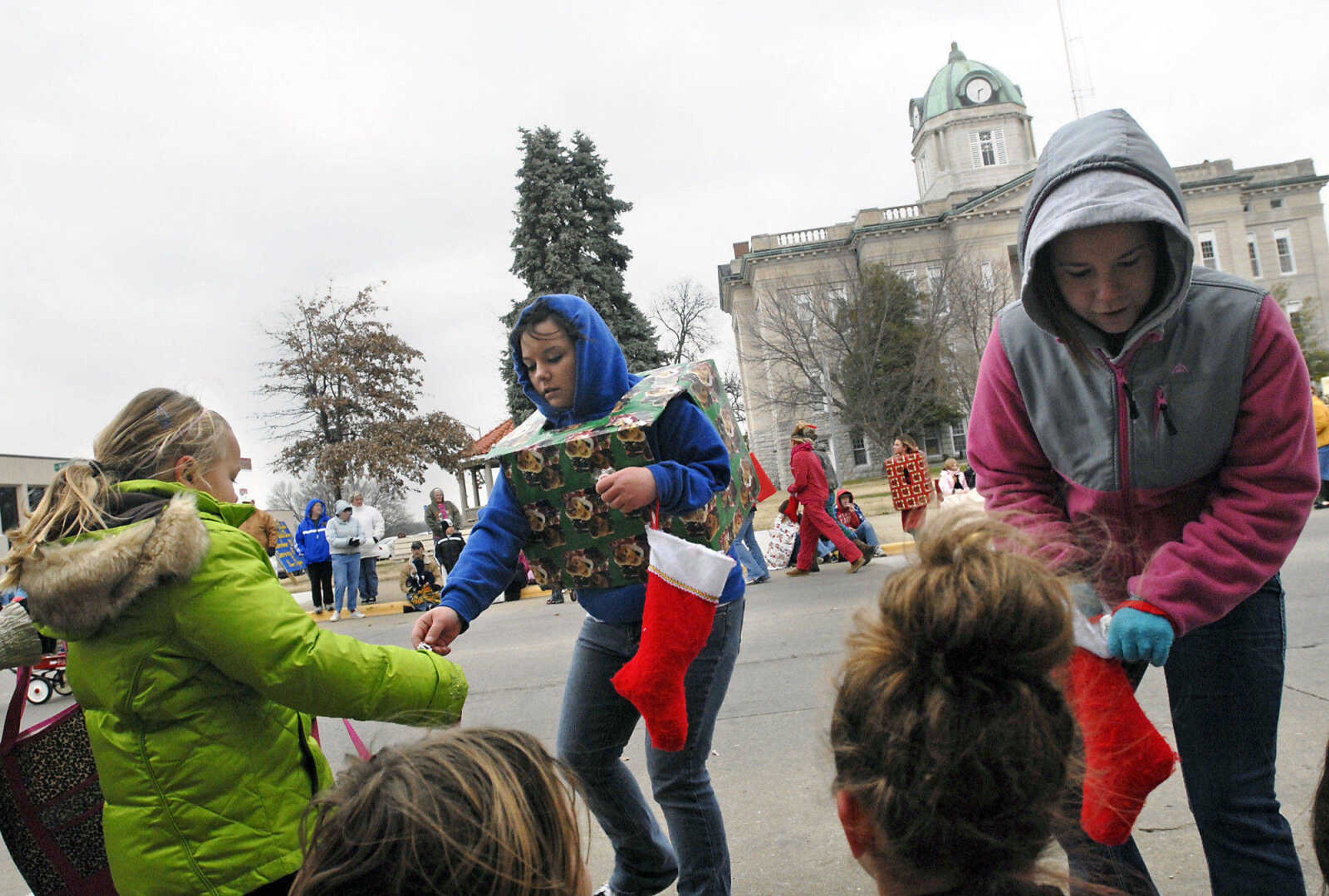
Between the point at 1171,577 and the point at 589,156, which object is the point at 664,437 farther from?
the point at 589,156

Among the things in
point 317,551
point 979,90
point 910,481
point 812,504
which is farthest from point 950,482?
point 979,90

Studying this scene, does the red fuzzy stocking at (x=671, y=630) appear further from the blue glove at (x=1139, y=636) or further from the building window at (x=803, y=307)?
the building window at (x=803, y=307)

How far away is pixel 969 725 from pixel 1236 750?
1.08 m

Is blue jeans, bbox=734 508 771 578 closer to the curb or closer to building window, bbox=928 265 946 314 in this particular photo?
the curb

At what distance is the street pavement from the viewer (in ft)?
10.2

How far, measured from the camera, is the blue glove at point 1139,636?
183 cm

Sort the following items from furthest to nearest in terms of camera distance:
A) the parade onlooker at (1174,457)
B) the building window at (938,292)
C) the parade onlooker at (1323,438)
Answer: the building window at (938,292) → the parade onlooker at (1323,438) → the parade onlooker at (1174,457)

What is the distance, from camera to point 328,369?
91.1 ft

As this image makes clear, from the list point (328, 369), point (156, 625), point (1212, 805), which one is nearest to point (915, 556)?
point (1212, 805)

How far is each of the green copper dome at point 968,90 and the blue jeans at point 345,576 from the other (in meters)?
58.0

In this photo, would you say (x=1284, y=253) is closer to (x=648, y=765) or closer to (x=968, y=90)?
(x=968, y=90)

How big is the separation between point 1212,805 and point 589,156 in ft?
96.5

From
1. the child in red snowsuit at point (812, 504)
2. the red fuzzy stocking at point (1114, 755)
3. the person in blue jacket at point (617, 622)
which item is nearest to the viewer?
the red fuzzy stocking at point (1114, 755)

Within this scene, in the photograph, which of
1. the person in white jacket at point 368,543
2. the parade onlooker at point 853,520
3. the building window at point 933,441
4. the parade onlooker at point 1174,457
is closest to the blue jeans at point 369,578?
the person in white jacket at point 368,543
